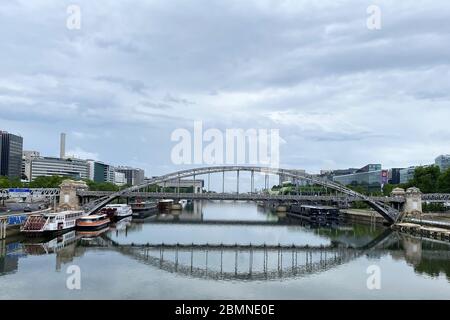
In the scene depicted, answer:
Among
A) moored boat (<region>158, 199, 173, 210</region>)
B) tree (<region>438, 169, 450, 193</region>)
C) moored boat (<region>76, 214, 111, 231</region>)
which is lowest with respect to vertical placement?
moored boat (<region>76, 214, 111, 231</region>)

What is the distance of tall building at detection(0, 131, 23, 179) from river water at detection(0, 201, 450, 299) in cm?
10743

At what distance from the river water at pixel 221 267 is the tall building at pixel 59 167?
119m

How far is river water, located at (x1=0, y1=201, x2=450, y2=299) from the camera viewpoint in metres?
22.9

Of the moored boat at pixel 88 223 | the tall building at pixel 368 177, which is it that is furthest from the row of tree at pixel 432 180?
the tall building at pixel 368 177

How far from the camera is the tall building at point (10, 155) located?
142 meters

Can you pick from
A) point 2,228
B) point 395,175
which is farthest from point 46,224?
point 395,175

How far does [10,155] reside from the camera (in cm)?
14462

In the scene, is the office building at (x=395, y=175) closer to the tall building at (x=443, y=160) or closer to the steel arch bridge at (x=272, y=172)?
the tall building at (x=443, y=160)

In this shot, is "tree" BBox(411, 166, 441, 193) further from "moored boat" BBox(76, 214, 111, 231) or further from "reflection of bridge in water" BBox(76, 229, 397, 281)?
"moored boat" BBox(76, 214, 111, 231)

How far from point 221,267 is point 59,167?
152 m

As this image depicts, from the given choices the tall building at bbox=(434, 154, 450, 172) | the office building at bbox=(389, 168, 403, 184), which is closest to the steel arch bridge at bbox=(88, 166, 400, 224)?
the tall building at bbox=(434, 154, 450, 172)
